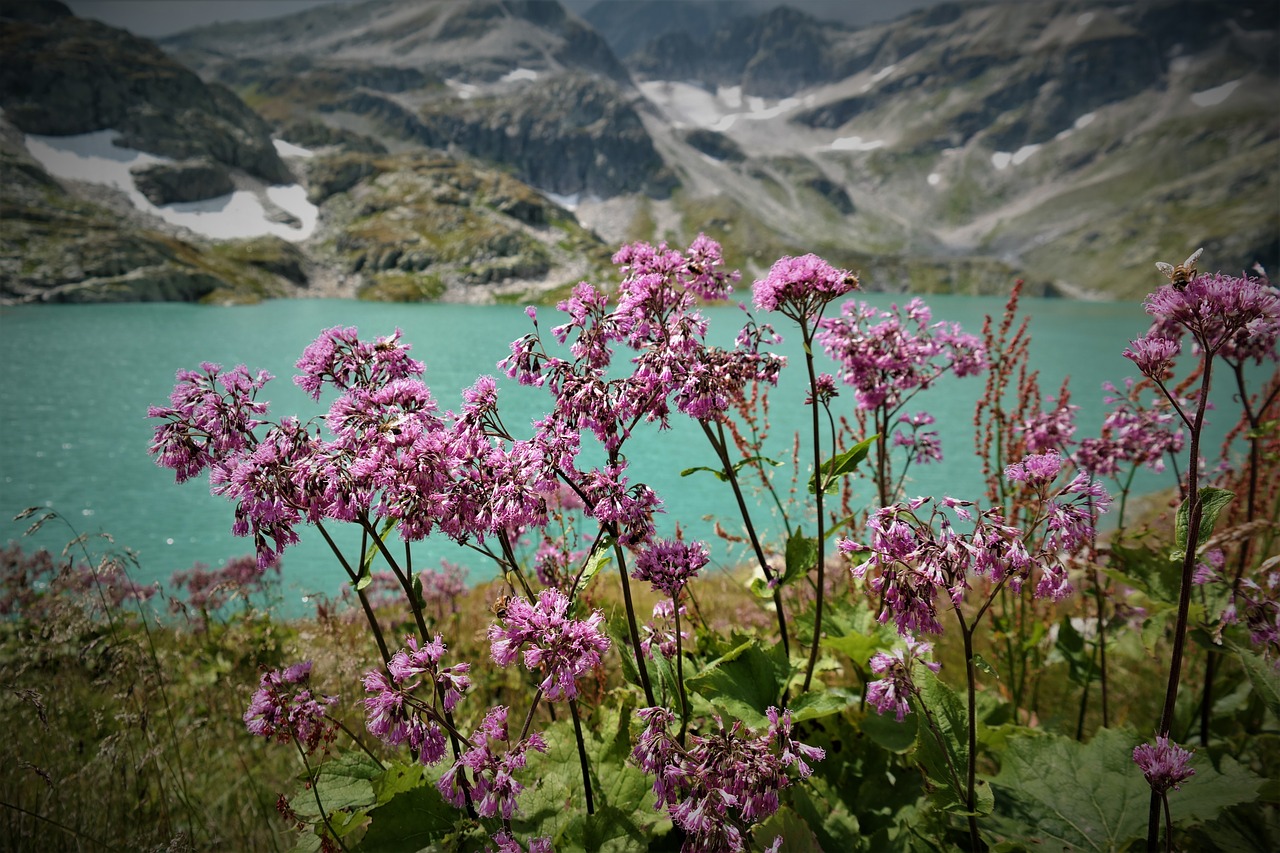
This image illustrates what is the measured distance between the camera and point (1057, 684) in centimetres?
609

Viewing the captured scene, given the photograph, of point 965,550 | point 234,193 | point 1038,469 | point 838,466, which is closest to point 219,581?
point 838,466

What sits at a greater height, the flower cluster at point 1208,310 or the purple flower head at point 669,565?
the flower cluster at point 1208,310

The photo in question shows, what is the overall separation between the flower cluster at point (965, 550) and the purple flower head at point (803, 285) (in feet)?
4.51

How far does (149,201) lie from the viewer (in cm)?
16600

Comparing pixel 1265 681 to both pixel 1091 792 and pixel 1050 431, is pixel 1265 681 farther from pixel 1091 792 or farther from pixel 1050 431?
pixel 1050 431

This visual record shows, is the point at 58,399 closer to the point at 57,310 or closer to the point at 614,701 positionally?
the point at 614,701

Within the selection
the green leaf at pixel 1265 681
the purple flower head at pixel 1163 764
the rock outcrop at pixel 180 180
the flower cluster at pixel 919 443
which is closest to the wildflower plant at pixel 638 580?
the purple flower head at pixel 1163 764

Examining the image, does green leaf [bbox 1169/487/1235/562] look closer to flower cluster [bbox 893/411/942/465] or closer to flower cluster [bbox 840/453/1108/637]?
flower cluster [bbox 840/453/1108/637]

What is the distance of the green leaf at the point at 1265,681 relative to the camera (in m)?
Answer: 2.65

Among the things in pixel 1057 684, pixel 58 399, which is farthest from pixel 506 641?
pixel 58 399

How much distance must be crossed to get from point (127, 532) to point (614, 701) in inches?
826

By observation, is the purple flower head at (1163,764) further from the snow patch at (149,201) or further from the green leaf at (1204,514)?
the snow patch at (149,201)

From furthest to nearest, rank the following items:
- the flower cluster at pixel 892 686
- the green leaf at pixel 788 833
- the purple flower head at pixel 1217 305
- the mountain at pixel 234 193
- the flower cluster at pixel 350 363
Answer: the mountain at pixel 234 193 < the flower cluster at pixel 350 363 < the flower cluster at pixel 892 686 < the green leaf at pixel 788 833 < the purple flower head at pixel 1217 305

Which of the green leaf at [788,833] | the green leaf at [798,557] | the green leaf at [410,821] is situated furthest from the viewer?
the green leaf at [798,557]
